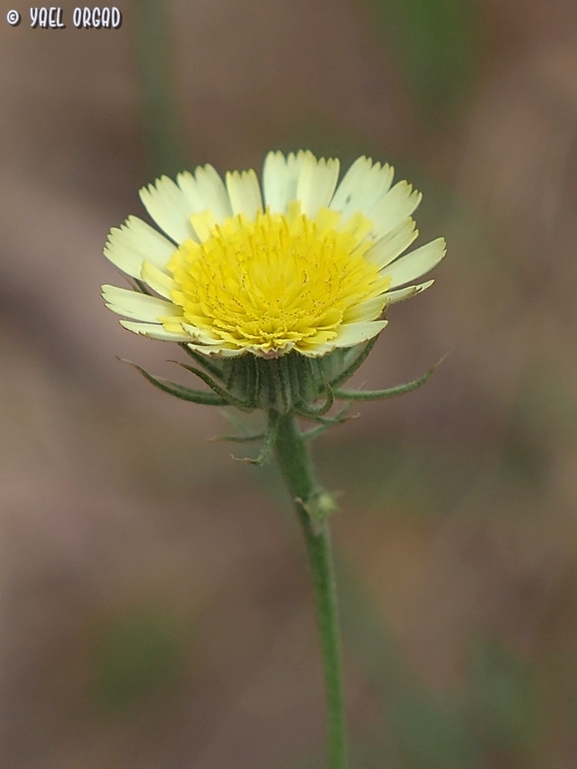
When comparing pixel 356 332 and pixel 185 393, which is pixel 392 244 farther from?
pixel 185 393

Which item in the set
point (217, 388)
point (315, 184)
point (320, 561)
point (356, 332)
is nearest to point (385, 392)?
point (356, 332)

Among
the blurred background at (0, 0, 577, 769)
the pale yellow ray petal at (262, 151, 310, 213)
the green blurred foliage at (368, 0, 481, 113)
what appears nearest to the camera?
the pale yellow ray petal at (262, 151, 310, 213)

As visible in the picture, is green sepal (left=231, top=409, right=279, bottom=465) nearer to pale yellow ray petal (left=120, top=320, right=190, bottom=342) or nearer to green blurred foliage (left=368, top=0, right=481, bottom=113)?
pale yellow ray petal (left=120, top=320, right=190, bottom=342)

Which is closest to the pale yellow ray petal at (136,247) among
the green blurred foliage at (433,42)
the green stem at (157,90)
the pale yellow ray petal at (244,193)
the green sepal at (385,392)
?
the pale yellow ray petal at (244,193)

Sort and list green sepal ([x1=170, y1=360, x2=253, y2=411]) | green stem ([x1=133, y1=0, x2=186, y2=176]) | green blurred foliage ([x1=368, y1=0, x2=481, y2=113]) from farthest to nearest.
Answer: green blurred foliage ([x1=368, y1=0, x2=481, y2=113]) < green stem ([x1=133, y1=0, x2=186, y2=176]) < green sepal ([x1=170, y1=360, x2=253, y2=411])

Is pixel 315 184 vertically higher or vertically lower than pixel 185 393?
higher

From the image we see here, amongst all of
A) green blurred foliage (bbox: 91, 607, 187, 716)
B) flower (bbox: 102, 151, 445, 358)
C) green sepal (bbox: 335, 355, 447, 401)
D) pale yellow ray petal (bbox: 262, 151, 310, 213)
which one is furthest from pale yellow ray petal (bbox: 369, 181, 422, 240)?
green blurred foliage (bbox: 91, 607, 187, 716)

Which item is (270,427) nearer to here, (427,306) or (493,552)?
(493,552)
